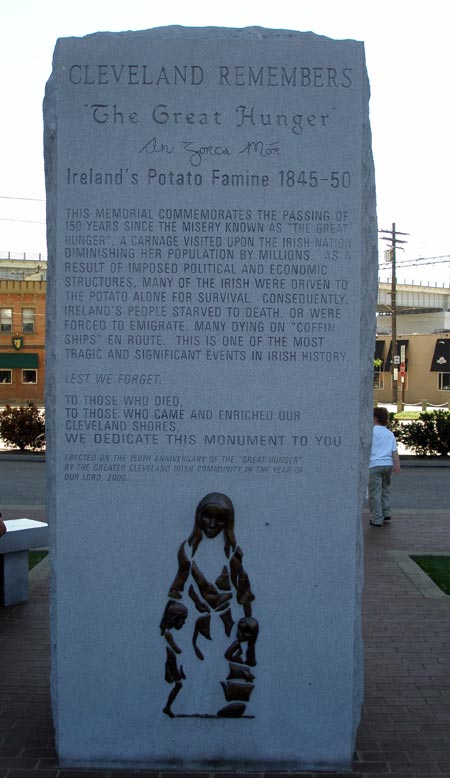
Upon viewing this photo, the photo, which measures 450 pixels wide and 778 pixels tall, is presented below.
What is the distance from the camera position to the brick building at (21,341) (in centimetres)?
5403

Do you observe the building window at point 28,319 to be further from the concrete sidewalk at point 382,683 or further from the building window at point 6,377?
the concrete sidewalk at point 382,683

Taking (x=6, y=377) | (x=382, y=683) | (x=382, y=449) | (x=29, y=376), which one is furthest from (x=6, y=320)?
(x=382, y=683)

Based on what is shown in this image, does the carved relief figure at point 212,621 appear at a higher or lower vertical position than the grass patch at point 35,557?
higher

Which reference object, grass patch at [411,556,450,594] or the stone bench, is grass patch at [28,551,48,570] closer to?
the stone bench

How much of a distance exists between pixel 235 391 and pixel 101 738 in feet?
6.49

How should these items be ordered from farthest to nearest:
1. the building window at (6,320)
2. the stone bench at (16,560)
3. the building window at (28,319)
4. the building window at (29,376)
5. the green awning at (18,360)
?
the building window at (6,320)
the building window at (28,319)
the building window at (29,376)
the green awning at (18,360)
the stone bench at (16,560)

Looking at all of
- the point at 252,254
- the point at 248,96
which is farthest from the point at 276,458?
the point at 248,96

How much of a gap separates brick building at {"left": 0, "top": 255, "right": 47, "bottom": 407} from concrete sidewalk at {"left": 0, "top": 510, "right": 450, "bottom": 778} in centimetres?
4630

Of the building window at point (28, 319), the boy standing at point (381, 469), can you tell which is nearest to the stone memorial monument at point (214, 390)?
the boy standing at point (381, 469)

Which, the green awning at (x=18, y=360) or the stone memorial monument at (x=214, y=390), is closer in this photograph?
the stone memorial monument at (x=214, y=390)

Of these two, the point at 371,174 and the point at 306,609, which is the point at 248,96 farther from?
the point at 306,609

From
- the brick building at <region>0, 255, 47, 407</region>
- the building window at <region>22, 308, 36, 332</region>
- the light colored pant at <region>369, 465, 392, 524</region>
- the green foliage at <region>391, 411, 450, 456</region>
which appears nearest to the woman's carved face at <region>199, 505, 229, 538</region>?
the light colored pant at <region>369, 465, 392, 524</region>

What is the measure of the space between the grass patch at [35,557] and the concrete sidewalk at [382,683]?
0.21 m

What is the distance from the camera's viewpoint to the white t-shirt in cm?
1183
